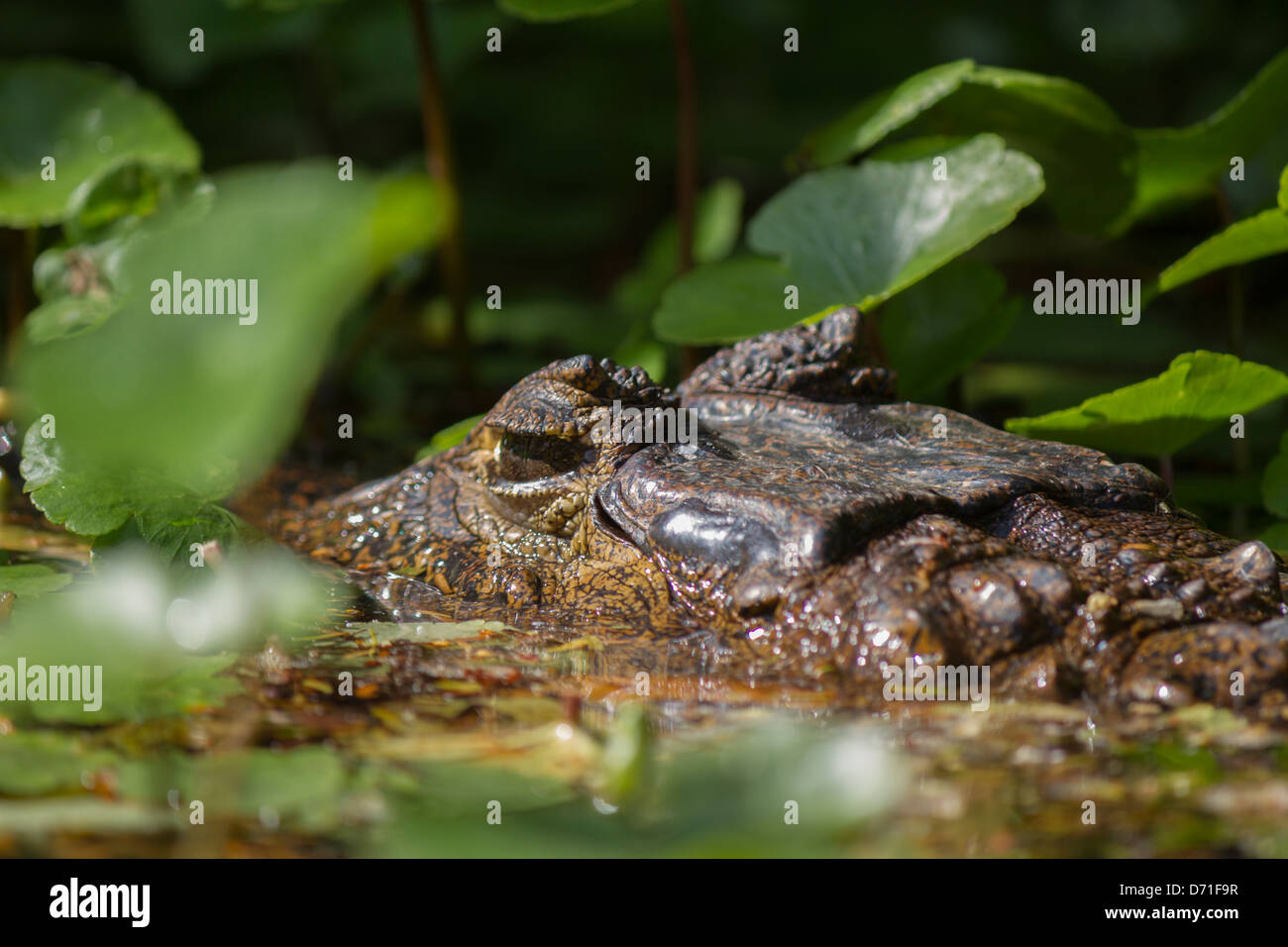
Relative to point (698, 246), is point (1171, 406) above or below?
below

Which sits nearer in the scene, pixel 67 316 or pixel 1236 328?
pixel 67 316

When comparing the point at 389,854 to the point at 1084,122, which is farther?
the point at 1084,122

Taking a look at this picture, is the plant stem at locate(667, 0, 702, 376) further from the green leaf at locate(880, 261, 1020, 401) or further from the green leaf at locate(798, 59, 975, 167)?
the green leaf at locate(880, 261, 1020, 401)

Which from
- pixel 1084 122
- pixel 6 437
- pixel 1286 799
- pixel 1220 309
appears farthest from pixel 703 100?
pixel 1286 799

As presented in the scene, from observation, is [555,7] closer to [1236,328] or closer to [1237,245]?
[1237,245]

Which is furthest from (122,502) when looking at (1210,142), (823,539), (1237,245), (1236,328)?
(1236,328)
